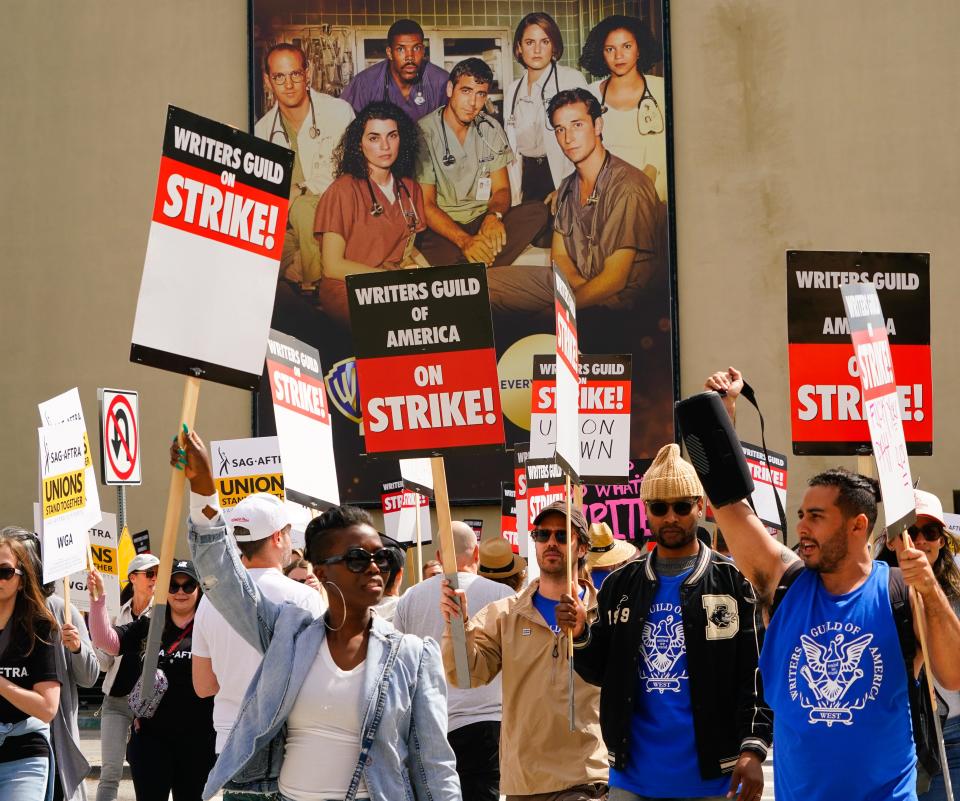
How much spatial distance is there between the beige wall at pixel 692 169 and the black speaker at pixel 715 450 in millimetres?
17551

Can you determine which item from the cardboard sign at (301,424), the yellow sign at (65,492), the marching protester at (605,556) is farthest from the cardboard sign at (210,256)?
the yellow sign at (65,492)

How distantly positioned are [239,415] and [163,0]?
20.9 ft

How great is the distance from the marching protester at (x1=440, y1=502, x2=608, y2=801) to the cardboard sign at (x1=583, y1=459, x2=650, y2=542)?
13.2m

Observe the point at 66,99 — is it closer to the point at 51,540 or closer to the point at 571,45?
the point at 571,45

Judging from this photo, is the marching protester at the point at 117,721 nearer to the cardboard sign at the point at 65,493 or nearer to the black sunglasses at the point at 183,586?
the black sunglasses at the point at 183,586

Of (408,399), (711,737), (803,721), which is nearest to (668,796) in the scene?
(711,737)

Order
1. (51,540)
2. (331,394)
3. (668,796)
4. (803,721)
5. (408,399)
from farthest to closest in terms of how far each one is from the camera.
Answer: (331,394) → (51,540) → (408,399) → (668,796) → (803,721)

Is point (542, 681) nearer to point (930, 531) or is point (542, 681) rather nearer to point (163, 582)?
point (930, 531)

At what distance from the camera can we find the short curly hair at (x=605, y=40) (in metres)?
22.4

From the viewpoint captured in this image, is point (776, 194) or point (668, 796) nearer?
point (668, 796)

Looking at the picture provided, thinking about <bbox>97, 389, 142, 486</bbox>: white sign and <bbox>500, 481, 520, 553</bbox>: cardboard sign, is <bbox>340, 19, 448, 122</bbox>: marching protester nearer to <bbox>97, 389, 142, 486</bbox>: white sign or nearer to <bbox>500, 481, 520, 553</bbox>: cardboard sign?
<bbox>500, 481, 520, 553</bbox>: cardboard sign

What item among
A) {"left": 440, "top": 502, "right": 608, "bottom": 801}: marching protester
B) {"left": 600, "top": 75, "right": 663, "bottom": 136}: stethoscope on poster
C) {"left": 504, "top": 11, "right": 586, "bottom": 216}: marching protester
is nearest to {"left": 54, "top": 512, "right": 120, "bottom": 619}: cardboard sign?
{"left": 440, "top": 502, "right": 608, "bottom": 801}: marching protester

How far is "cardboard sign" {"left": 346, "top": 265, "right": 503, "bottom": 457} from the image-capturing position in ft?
21.2

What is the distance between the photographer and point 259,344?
5.24m
